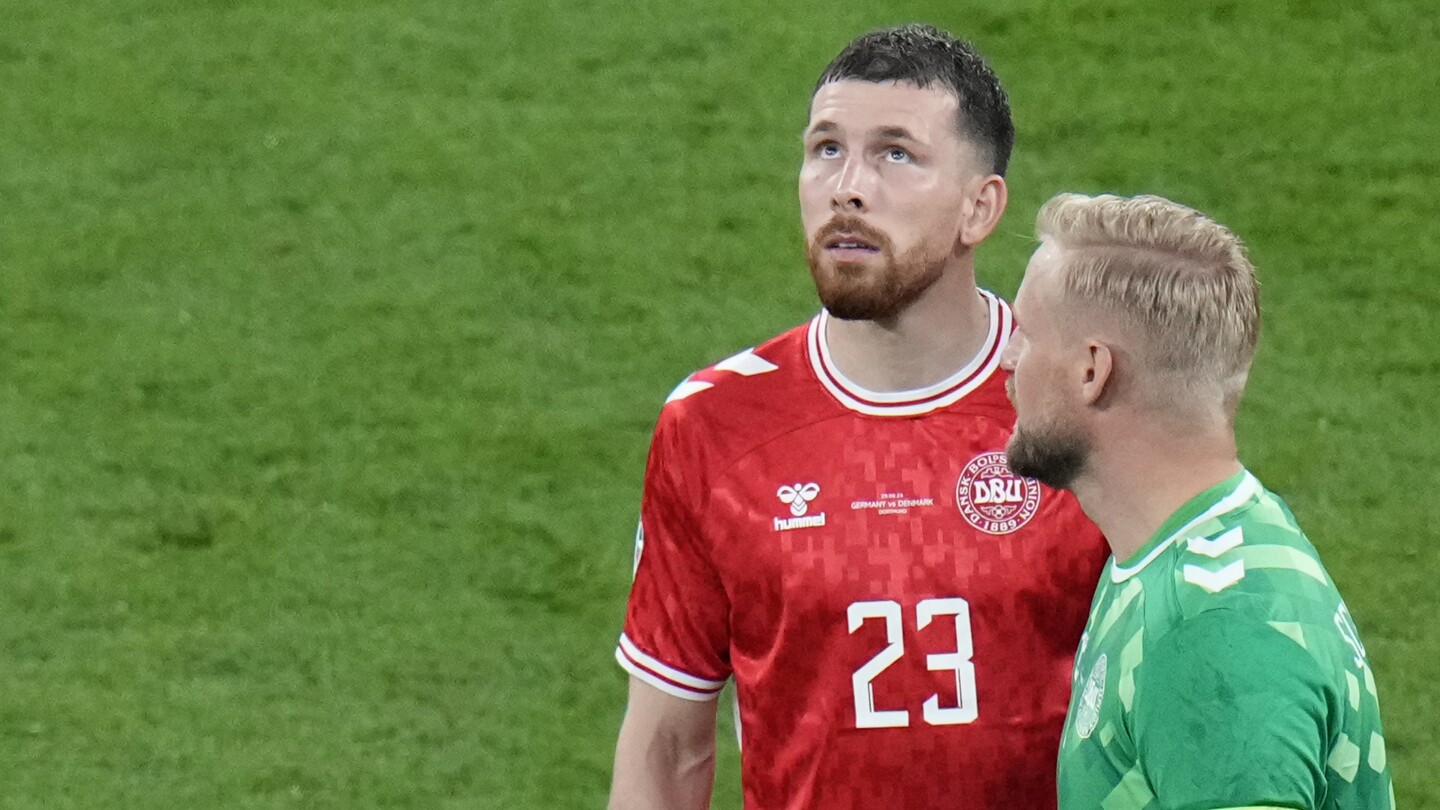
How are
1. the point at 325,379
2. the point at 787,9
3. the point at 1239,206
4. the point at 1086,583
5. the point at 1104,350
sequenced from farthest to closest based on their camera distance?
1. the point at 787,9
2. the point at 1239,206
3. the point at 325,379
4. the point at 1086,583
5. the point at 1104,350

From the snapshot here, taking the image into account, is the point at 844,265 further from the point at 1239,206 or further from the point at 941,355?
the point at 1239,206

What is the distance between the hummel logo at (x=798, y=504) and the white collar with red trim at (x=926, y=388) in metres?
0.16

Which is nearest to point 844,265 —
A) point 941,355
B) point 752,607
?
point 941,355

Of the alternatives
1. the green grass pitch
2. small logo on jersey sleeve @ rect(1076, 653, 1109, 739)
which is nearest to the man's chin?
small logo on jersey sleeve @ rect(1076, 653, 1109, 739)

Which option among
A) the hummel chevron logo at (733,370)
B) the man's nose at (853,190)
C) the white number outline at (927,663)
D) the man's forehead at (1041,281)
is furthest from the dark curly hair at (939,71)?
the white number outline at (927,663)

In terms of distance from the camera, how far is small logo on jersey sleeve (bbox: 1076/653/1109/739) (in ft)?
8.87

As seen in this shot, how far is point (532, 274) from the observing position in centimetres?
788

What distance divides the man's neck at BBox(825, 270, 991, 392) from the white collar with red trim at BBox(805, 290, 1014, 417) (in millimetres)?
11

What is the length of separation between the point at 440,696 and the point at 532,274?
1.97m

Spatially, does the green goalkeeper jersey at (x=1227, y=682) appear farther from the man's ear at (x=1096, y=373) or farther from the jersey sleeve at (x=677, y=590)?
the jersey sleeve at (x=677, y=590)

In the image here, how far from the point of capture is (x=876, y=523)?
3.37 m

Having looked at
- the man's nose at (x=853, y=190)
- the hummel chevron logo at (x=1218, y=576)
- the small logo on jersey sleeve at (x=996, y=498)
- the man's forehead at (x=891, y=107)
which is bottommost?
the small logo on jersey sleeve at (x=996, y=498)

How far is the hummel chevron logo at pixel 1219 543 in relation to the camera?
103 inches

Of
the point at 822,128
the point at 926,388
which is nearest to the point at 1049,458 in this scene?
the point at 926,388
